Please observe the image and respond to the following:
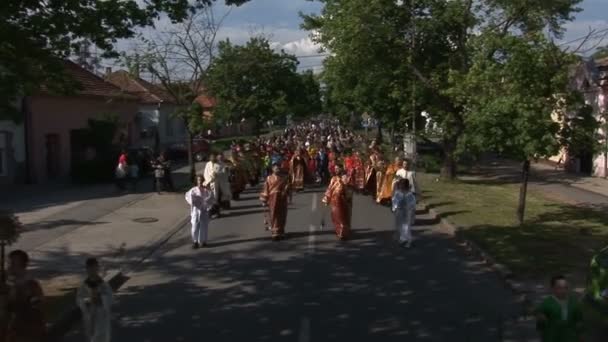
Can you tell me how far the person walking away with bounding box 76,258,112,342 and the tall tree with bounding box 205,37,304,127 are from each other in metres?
31.4

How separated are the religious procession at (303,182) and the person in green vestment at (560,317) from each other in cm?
803

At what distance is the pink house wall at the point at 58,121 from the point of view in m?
31.6

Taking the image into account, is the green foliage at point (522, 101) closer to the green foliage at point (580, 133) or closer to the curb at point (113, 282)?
the green foliage at point (580, 133)

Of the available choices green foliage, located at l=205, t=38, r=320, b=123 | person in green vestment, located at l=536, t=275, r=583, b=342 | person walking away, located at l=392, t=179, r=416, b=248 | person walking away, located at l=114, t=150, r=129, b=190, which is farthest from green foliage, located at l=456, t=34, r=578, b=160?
green foliage, located at l=205, t=38, r=320, b=123

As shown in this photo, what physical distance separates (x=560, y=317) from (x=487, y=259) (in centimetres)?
686

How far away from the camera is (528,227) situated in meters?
17.9

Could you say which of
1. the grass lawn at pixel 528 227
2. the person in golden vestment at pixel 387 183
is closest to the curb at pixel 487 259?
the grass lawn at pixel 528 227

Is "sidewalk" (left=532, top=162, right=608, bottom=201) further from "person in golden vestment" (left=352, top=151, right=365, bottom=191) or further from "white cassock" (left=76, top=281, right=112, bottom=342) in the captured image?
"white cassock" (left=76, top=281, right=112, bottom=342)

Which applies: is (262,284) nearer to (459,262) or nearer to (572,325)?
(459,262)

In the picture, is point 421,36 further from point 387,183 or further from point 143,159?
point 143,159

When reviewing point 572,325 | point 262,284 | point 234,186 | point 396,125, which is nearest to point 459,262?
point 262,284

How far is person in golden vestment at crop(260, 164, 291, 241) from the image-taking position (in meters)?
16.6

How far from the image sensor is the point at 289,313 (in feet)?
34.2

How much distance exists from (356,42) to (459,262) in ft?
46.5
